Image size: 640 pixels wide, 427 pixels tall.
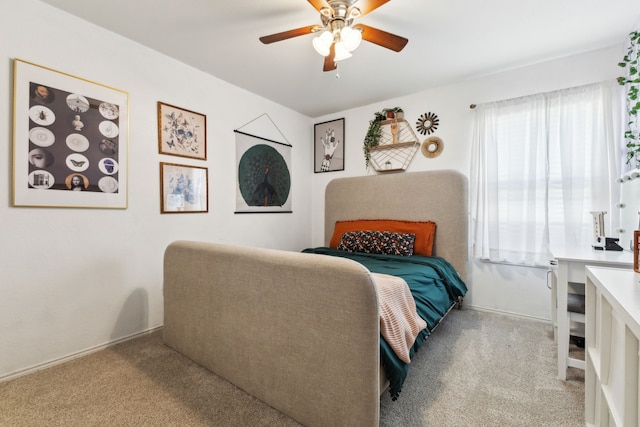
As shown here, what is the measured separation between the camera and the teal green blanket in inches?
49.3

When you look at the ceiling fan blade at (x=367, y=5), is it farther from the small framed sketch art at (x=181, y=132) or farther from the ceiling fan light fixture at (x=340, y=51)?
the small framed sketch art at (x=181, y=132)

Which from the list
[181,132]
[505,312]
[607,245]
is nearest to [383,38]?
[181,132]

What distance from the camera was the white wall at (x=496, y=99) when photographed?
241 cm

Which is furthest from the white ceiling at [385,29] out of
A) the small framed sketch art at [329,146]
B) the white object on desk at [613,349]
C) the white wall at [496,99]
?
the white object on desk at [613,349]

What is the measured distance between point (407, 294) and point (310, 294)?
0.67 metres

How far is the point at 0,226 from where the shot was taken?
5.48ft

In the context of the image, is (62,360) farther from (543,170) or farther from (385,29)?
(543,170)

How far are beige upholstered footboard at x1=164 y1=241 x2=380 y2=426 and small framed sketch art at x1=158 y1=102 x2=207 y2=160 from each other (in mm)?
1154

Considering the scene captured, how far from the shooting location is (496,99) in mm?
2781

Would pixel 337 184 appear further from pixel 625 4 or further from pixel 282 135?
pixel 625 4

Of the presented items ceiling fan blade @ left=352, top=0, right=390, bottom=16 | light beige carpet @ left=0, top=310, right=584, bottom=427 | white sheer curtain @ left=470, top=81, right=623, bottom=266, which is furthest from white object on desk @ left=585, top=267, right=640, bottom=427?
ceiling fan blade @ left=352, top=0, right=390, bottom=16

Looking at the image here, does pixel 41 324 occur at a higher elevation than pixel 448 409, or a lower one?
higher

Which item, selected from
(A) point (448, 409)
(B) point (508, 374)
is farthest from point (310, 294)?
(B) point (508, 374)

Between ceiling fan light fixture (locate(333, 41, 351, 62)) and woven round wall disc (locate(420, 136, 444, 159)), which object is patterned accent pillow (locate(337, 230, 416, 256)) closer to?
woven round wall disc (locate(420, 136, 444, 159))
